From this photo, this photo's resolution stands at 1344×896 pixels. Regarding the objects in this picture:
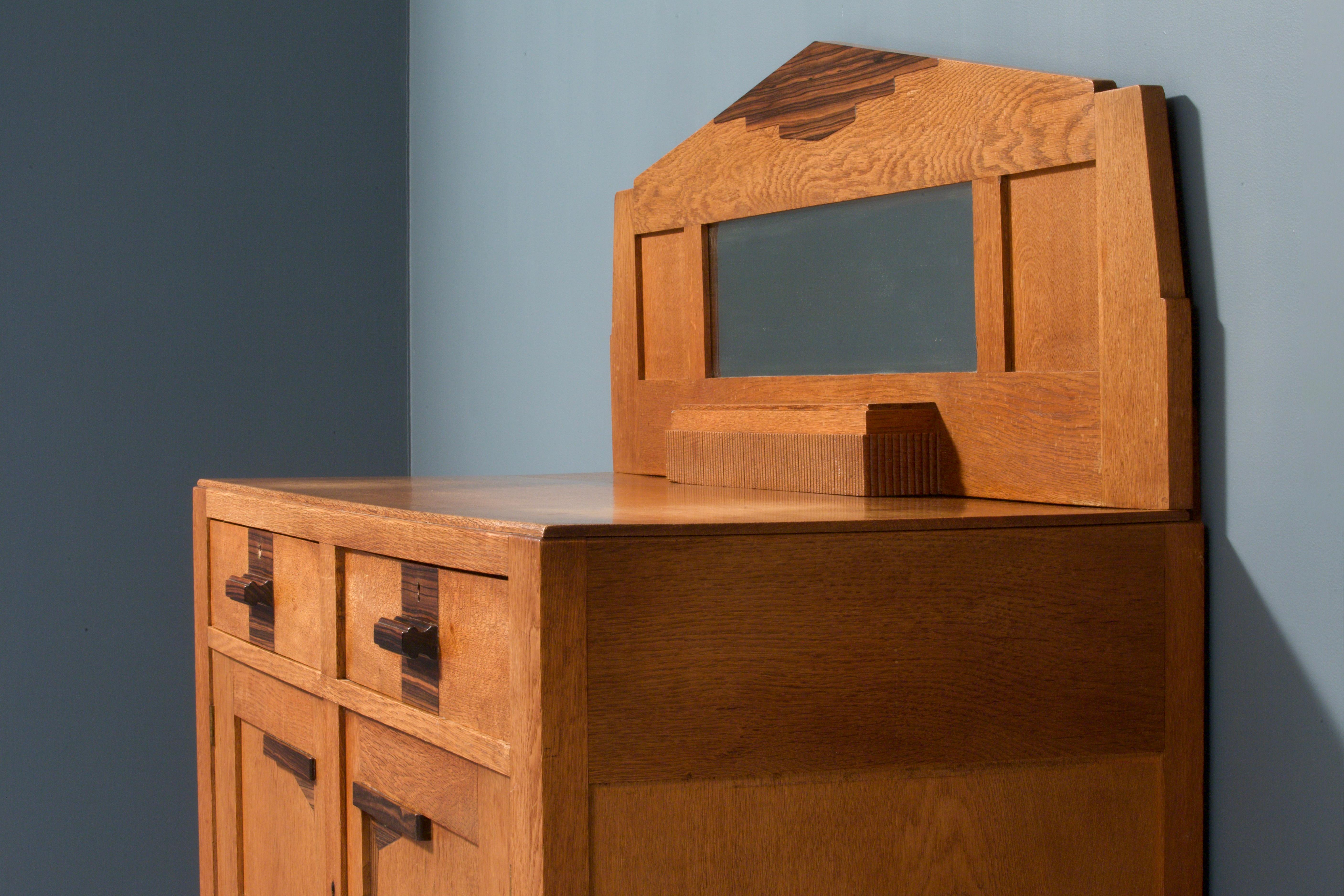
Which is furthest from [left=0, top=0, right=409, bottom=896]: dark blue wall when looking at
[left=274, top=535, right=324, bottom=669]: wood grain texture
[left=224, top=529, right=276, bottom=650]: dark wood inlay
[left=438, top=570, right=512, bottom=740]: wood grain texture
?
[left=438, top=570, right=512, bottom=740]: wood grain texture

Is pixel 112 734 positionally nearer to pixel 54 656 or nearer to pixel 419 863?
pixel 54 656

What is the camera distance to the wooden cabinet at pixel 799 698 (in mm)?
781

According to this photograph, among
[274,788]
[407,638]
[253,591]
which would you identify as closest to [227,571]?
[253,591]

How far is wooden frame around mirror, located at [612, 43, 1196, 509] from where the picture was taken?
0.92 m

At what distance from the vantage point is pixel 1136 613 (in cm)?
88

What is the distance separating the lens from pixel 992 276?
1035 mm

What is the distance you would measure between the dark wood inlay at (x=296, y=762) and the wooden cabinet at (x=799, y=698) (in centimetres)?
20

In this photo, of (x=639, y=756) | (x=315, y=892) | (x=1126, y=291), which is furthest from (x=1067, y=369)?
(x=315, y=892)

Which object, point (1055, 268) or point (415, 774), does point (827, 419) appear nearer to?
point (1055, 268)

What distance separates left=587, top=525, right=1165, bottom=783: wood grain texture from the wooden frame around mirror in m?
0.12

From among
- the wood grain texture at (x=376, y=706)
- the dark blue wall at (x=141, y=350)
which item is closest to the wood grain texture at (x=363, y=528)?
the wood grain texture at (x=376, y=706)

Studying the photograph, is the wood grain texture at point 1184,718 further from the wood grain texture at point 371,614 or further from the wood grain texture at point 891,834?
the wood grain texture at point 371,614

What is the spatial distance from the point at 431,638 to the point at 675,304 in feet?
1.99

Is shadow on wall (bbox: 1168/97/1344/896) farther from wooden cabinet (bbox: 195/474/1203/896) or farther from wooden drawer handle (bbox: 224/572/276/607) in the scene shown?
wooden drawer handle (bbox: 224/572/276/607)
